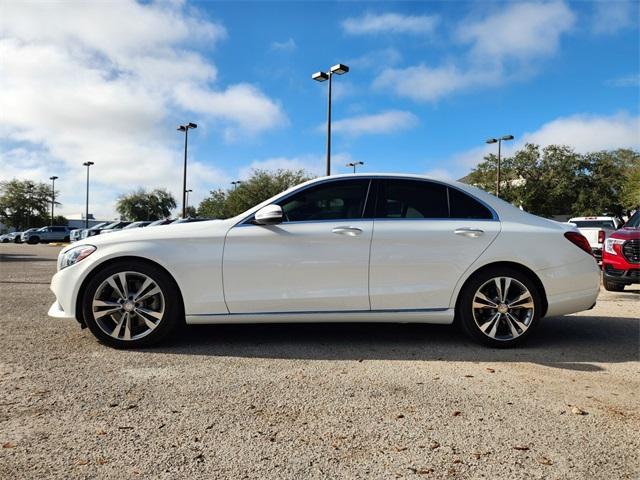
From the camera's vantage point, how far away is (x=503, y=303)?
4363mm

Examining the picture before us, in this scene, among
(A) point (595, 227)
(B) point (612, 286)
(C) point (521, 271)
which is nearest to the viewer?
(C) point (521, 271)

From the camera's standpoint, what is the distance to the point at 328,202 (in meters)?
4.52

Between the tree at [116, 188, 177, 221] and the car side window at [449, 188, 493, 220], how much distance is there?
7064 centimetres

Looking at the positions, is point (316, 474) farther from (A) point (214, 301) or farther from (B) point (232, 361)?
(A) point (214, 301)

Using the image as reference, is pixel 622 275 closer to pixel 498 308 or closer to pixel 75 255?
pixel 498 308

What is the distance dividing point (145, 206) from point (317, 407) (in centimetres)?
7302

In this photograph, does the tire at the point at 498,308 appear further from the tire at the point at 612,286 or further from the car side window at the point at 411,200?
the tire at the point at 612,286

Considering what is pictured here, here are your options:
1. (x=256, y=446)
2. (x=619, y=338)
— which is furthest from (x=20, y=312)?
(x=619, y=338)

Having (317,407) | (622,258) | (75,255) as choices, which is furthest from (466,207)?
(622,258)

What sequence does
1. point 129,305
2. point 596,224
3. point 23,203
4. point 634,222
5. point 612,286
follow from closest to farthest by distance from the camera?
point 129,305 < point 612,286 < point 634,222 < point 596,224 < point 23,203

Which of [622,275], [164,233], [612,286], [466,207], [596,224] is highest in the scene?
[596,224]

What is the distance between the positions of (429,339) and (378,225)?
1.27 meters

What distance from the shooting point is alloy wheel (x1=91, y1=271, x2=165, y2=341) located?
421 cm

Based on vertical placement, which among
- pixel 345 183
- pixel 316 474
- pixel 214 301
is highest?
pixel 345 183
